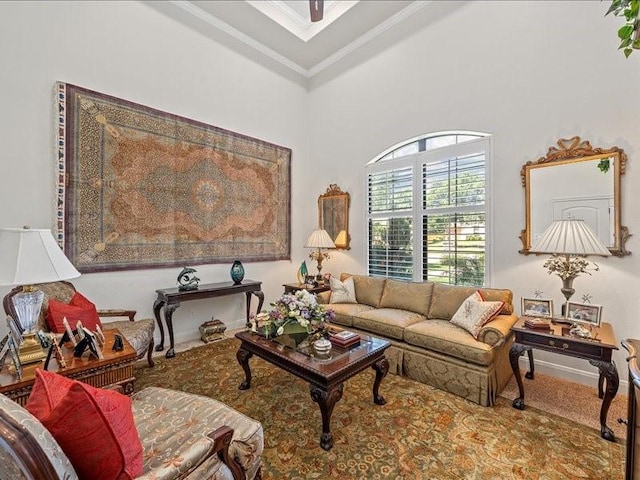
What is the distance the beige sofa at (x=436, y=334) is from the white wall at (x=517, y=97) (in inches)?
26.3

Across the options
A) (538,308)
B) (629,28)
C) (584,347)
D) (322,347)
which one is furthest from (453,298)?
(629,28)

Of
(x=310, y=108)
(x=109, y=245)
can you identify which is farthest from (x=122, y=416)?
(x=310, y=108)

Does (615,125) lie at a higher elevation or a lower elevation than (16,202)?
higher

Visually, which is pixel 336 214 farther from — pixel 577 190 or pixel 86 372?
pixel 86 372

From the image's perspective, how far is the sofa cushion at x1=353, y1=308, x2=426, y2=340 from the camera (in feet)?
9.81

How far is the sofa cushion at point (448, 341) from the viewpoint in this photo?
241 centimetres

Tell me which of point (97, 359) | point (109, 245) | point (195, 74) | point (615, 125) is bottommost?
point (97, 359)

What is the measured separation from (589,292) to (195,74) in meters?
5.20

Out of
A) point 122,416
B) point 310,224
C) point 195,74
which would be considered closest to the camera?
point 122,416

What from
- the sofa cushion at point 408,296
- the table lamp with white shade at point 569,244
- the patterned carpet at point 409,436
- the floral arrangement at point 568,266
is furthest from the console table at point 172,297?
the floral arrangement at point 568,266

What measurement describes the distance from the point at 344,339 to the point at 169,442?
1.38 metres

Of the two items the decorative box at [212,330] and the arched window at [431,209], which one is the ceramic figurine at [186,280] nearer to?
the decorative box at [212,330]

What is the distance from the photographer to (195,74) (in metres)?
3.90

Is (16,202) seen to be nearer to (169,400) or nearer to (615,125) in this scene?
(169,400)
